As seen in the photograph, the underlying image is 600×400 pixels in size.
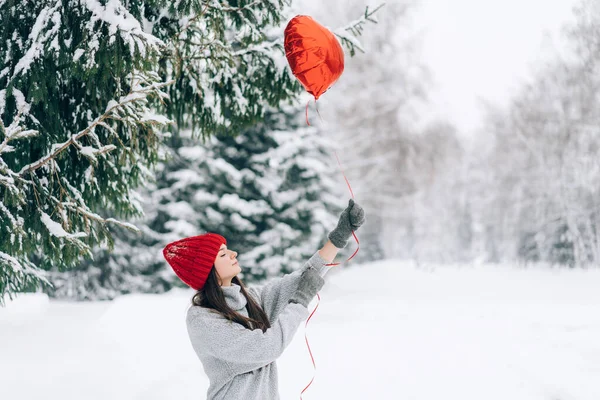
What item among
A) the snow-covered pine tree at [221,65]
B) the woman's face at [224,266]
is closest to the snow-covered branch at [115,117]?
the snow-covered pine tree at [221,65]

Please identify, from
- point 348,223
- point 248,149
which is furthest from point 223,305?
point 248,149

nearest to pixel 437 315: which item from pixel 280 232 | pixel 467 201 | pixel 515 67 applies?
pixel 280 232

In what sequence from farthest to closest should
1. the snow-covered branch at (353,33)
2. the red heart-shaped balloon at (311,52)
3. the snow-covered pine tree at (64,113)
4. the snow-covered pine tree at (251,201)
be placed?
the snow-covered pine tree at (251,201)
the snow-covered branch at (353,33)
the snow-covered pine tree at (64,113)
the red heart-shaped balloon at (311,52)

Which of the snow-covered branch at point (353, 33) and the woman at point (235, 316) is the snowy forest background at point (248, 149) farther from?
the woman at point (235, 316)

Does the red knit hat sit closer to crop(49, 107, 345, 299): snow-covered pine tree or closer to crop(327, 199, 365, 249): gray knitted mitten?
crop(327, 199, 365, 249): gray knitted mitten

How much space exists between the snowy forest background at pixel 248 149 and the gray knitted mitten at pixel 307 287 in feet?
5.35

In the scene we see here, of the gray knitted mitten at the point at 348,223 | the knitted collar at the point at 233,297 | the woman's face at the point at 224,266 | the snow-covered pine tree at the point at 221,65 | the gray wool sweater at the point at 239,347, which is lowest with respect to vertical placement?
the gray wool sweater at the point at 239,347

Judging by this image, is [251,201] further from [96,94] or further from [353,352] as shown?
[96,94]

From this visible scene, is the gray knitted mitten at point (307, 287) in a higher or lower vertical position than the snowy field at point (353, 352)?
higher

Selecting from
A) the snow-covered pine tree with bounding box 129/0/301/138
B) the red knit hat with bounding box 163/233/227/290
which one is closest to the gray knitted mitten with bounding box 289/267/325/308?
the red knit hat with bounding box 163/233/227/290

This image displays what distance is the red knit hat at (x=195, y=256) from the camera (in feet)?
8.54

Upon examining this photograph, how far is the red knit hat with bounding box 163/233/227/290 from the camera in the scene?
2.60m

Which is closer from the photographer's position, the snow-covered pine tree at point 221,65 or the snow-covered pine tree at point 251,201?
the snow-covered pine tree at point 221,65

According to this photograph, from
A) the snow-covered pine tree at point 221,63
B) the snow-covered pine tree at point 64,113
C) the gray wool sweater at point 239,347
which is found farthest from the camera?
the snow-covered pine tree at point 221,63
